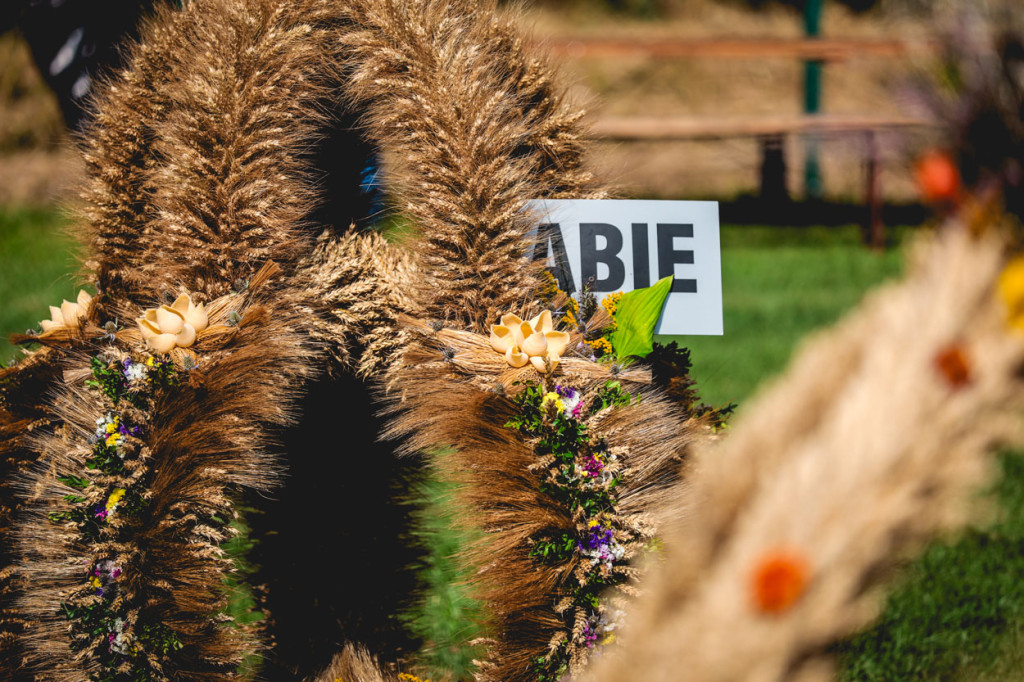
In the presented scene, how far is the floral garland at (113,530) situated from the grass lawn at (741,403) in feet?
1.30

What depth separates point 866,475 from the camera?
1.69 feet

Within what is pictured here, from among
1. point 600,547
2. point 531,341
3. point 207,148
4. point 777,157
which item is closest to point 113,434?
point 207,148

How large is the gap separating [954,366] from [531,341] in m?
0.69

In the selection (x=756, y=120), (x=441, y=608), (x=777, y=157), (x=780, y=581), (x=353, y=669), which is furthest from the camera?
(x=756, y=120)

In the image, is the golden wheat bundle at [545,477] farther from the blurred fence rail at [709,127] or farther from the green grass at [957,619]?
the blurred fence rail at [709,127]

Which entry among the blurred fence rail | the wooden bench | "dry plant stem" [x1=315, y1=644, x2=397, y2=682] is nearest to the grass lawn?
"dry plant stem" [x1=315, y1=644, x2=397, y2=682]

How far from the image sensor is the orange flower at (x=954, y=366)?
0.52m

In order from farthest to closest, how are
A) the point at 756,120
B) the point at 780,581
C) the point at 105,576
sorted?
the point at 756,120 → the point at 105,576 → the point at 780,581

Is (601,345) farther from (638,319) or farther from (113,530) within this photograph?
(113,530)

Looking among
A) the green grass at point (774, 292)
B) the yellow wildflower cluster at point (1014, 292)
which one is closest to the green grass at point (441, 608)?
the yellow wildflower cluster at point (1014, 292)

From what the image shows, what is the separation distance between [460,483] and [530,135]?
59cm

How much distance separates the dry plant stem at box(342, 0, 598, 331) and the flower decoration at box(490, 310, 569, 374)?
0.07 metres

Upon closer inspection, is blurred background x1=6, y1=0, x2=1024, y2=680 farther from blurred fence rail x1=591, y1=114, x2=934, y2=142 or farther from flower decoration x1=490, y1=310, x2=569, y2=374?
flower decoration x1=490, y1=310, x2=569, y2=374

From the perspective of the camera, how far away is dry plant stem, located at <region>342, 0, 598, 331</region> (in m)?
1.25
